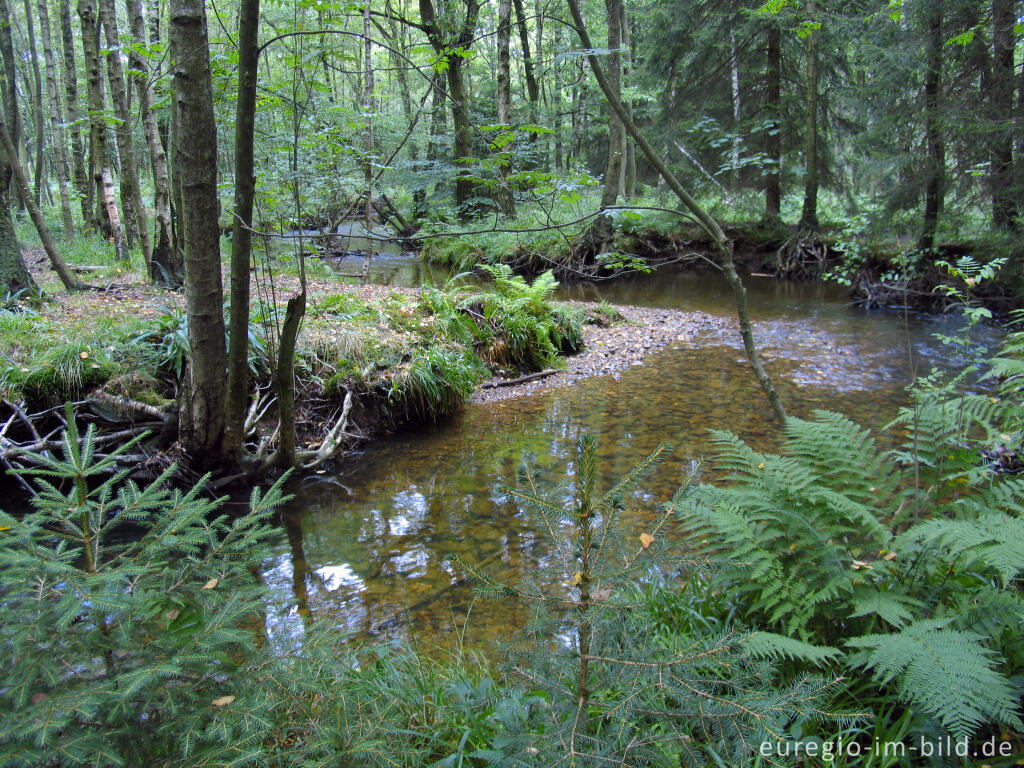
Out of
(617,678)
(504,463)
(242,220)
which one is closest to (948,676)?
(617,678)

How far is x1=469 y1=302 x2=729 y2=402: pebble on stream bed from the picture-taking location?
748 cm

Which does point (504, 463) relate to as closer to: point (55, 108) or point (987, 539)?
point (987, 539)

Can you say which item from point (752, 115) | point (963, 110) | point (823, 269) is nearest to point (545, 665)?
point (963, 110)

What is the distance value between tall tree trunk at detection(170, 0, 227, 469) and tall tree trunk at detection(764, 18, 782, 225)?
14819mm

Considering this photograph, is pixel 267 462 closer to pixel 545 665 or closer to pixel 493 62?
pixel 545 665

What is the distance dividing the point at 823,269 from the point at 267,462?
45.9 feet

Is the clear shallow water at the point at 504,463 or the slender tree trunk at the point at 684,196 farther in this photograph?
the clear shallow water at the point at 504,463

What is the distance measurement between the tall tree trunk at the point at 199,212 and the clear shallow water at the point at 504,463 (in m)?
1.08

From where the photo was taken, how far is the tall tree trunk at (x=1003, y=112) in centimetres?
890

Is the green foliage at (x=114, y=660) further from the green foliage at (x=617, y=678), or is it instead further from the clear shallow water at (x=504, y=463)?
the clear shallow water at (x=504, y=463)

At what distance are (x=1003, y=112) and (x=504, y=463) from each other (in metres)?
10.2

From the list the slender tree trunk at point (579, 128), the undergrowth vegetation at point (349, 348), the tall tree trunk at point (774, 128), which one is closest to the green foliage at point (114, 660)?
the undergrowth vegetation at point (349, 348)

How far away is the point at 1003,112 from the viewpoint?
29.9 feet

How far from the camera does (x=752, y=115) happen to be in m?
16.3
